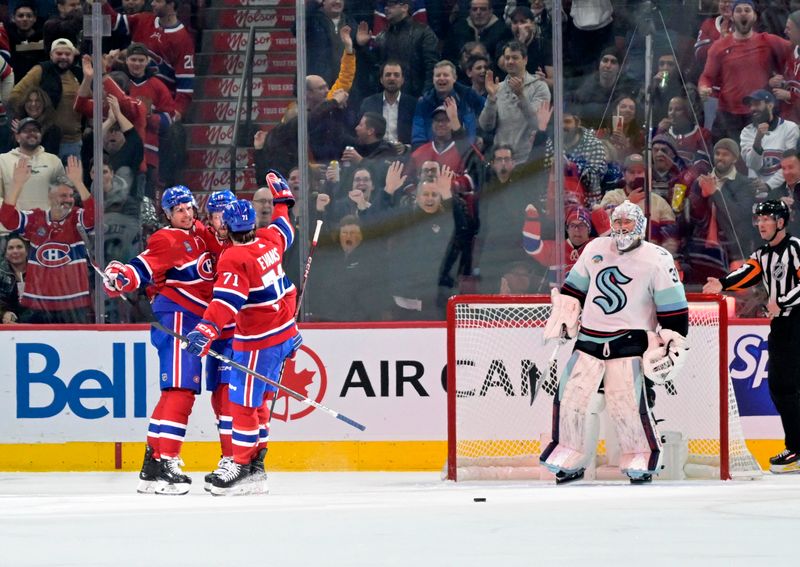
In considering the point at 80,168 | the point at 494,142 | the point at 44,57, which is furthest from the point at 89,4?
the point at 494,142

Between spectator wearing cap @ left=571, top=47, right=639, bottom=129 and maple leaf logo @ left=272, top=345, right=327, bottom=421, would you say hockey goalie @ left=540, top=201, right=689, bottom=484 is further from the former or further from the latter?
Answer: spectator wearing cap @ left=571, top=47, right=639, bottom=129

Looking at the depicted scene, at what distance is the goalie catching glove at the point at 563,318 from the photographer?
22.0ft

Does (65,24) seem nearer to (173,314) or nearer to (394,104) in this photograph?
(394,104)

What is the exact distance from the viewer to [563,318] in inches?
264

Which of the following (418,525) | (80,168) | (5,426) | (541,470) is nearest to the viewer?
(418,525)

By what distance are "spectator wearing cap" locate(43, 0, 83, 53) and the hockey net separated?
282 cm

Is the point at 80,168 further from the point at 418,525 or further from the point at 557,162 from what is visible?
the point at 418,525

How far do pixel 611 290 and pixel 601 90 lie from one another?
2.14 metres

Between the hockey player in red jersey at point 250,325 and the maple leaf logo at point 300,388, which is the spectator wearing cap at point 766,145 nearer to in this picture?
the maple leaf logo at point 300,388

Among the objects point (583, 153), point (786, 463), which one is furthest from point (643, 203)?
point (786, 463)

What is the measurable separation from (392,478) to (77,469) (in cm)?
166

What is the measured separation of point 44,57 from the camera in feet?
Result: 28.1

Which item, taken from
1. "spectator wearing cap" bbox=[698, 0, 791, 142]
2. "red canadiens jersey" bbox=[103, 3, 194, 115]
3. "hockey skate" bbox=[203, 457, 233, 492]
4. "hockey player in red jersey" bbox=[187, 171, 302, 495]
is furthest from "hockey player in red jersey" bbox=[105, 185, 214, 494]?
"spectator wearing cap" bbox=[698, 0, 791, 142]

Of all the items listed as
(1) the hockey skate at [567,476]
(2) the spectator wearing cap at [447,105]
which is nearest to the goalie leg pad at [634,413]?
(1) the hockey skate at [567,476]
